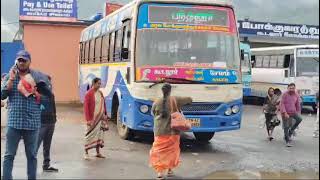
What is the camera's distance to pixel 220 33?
39.9ft

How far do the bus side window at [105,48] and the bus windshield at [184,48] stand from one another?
354cm

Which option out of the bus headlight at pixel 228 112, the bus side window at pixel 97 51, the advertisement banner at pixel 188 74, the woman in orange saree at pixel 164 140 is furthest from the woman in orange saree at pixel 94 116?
the bus side window at pixel 97 51

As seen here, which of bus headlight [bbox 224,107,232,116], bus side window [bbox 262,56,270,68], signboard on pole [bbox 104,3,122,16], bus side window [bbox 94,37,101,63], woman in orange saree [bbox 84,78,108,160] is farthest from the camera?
bus side window [bbox 262,56,270,68]

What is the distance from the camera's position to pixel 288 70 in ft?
85.1

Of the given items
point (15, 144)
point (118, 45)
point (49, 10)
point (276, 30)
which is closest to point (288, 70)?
point (49, 10)

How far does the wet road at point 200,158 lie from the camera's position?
9445 millimetres

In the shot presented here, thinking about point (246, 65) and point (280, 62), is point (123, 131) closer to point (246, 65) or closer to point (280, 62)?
point (246, 65)

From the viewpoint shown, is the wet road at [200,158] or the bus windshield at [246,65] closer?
the wet road at [200,158]

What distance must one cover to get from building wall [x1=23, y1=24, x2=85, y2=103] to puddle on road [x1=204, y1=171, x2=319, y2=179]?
15.7 m

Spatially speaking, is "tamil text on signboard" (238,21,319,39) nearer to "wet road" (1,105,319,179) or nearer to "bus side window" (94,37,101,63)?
"bus side window" (94,37,101,63)

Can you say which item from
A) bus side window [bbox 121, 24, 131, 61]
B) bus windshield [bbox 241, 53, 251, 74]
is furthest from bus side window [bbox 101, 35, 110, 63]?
bus windshield [bbox 241, 53, 251, 74]

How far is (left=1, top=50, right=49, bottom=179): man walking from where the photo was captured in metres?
7.25

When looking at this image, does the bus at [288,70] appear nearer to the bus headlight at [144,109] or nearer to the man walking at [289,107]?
the man walking at [289,107]

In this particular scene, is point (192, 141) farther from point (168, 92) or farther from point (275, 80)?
point (275, 80)
